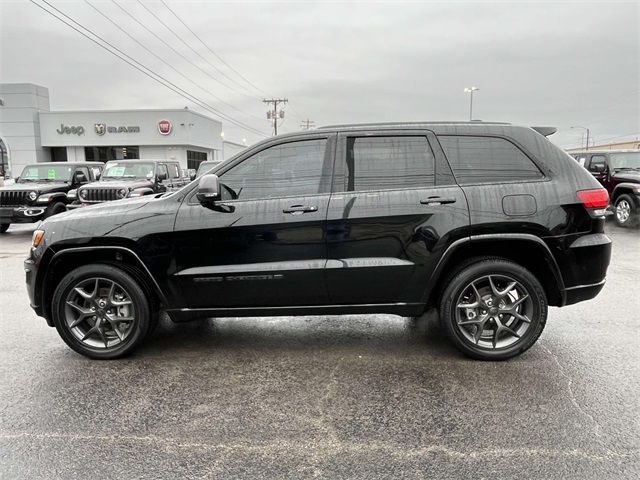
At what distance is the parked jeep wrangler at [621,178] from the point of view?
12133 millimetres

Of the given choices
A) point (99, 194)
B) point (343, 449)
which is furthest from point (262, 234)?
point (99, 194)

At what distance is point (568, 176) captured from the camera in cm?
395

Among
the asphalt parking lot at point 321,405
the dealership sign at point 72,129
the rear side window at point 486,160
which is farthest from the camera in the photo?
the dealership sign at point 72,129

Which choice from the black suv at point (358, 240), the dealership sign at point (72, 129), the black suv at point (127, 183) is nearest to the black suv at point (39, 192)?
the black suv at point (127, 183)

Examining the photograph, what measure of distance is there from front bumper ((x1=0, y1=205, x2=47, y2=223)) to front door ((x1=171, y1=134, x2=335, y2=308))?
32.1 feet

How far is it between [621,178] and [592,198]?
410 inches

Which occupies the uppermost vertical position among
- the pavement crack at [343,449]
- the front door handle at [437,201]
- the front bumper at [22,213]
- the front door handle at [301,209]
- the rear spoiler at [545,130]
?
the rear spoiler at [545,130]

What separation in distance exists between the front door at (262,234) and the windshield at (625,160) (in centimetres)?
1237

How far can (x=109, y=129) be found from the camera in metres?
40.8

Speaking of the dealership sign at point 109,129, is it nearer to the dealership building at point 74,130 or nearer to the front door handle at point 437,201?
the dealership building at point 74,130

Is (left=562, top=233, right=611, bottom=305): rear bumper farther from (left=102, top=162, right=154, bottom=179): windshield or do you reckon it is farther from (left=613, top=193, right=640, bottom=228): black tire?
(left=102, top=162, right=154, bottom=179): windshield

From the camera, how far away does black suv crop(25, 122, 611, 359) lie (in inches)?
153

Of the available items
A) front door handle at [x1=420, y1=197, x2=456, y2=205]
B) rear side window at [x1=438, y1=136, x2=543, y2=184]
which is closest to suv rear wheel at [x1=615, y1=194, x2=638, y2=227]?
rear side window at [x1=438, y1=136, x2=543, y2=184]

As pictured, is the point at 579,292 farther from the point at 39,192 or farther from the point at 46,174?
the point at 46,174
